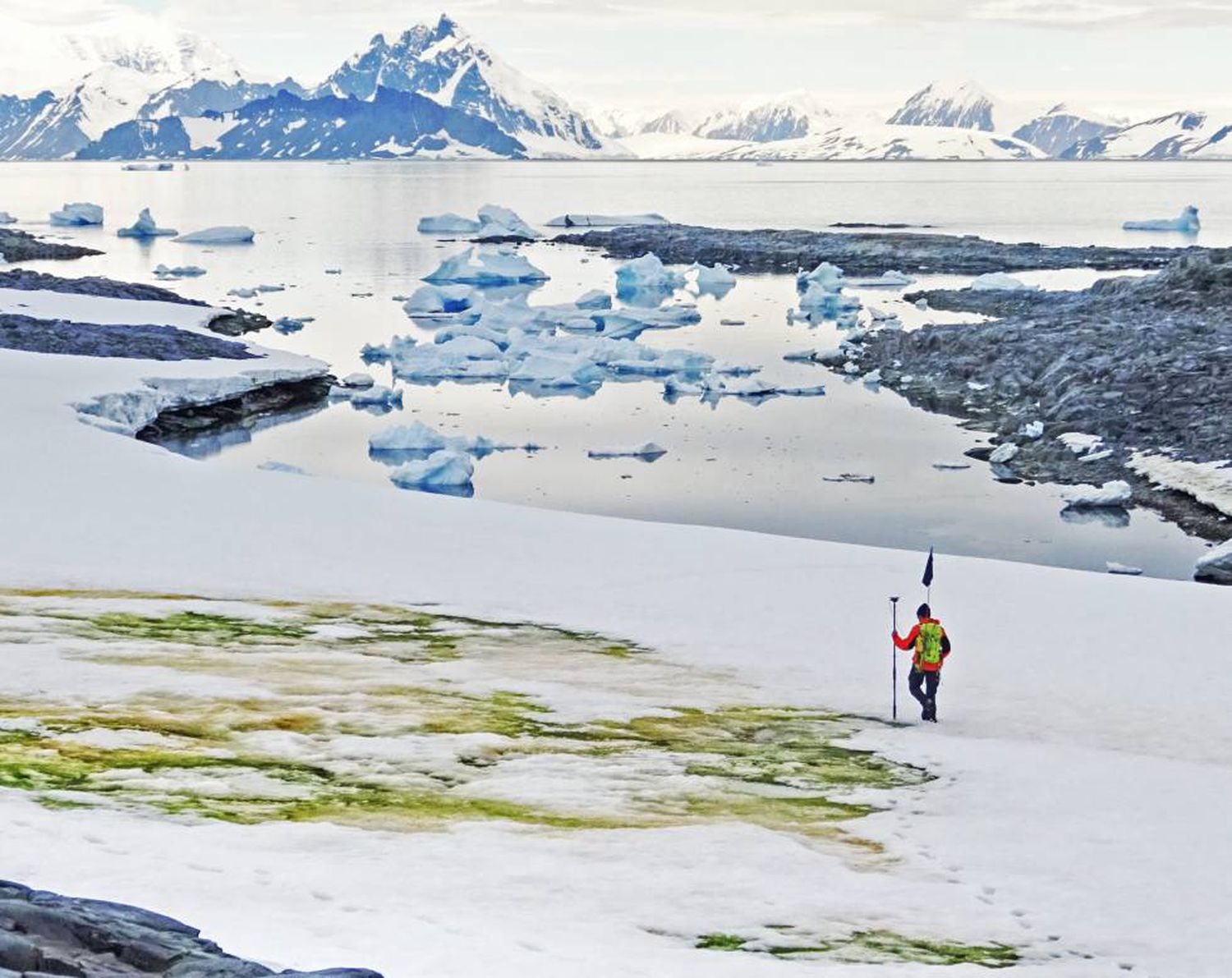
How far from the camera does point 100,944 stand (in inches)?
318

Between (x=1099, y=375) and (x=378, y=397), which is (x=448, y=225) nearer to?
(x=378, y=397)

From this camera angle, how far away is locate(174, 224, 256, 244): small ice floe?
11412 cm

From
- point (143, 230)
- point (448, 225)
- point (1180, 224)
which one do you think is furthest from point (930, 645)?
point (1180, 224)

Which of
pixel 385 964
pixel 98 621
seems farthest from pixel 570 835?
pixel 98 621

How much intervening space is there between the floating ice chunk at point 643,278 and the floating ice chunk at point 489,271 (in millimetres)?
5130

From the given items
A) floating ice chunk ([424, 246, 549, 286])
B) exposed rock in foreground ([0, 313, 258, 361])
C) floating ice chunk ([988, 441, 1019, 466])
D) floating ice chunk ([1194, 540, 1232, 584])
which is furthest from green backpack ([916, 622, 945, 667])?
floating ice chunk ([424, 246, 549, 286])

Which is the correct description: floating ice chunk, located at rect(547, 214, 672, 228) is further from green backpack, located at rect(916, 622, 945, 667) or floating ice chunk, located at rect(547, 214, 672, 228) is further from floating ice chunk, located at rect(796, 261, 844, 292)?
green backpack, located at rect(916, 622, 945, 667)

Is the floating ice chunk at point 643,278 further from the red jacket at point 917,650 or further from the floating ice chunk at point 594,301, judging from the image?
the red jacket at point 917,650

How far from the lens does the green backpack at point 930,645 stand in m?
16.2

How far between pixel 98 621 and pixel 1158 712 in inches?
493

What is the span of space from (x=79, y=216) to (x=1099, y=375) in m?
108

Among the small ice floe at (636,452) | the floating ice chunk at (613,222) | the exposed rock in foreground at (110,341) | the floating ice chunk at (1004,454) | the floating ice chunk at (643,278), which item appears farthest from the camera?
the floating ice chunk at (613,222)

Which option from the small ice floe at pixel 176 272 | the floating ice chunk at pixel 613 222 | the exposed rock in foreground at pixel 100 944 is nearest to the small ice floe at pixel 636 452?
the exposed rock in foreground at pixel 100 944

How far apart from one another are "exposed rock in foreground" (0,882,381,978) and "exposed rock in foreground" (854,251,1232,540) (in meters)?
27.2
